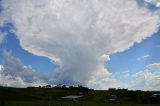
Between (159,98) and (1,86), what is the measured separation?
231 feet

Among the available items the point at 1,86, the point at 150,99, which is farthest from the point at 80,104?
the point at 1,86

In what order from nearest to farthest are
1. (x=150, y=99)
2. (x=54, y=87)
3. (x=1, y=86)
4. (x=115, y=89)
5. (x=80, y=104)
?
(x=80, y=104) → (x=150, y=99) → (x=1, y=86) → (x=115, y=89) → (x=54, y=87)

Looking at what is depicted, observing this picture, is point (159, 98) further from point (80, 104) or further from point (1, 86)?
point (80, 104)

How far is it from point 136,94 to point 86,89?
54.9 meters

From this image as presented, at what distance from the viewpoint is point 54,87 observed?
19462 centimetres

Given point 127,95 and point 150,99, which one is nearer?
point 150,99

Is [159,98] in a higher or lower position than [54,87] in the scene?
lower

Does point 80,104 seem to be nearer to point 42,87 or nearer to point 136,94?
point 136,94

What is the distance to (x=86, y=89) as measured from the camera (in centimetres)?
18700

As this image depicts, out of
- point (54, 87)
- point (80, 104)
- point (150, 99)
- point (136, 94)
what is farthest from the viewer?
point (54, 87)

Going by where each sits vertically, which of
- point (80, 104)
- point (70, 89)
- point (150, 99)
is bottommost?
point (80, 104)

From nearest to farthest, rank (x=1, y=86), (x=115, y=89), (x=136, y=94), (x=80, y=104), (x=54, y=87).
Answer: (x=80, y=104)
(x=136, y=94)
(x=1, y=86)
(x=115, y=89)
(x=54, y=87)

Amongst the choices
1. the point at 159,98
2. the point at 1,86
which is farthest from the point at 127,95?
the point at 1,86

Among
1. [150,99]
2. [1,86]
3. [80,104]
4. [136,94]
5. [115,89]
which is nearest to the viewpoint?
[80,104]
